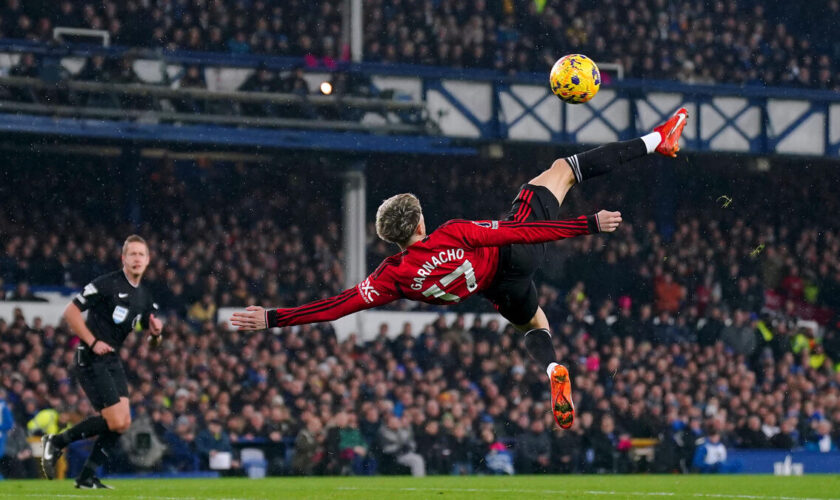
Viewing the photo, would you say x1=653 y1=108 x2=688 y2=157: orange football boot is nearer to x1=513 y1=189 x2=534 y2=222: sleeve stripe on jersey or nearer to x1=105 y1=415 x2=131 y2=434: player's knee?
x1=513 y1=189 x2=534 y2=222: sleeve stripe on jersey

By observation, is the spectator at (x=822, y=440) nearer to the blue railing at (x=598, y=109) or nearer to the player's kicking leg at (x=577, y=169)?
the blue railing at (x=598, y=109)

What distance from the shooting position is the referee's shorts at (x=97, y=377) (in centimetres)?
1106

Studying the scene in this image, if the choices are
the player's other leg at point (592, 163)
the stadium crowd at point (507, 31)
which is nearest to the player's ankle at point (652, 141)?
the player's other leg at point (592, 163)

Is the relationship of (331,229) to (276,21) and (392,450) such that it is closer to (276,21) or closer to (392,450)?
(276,21)

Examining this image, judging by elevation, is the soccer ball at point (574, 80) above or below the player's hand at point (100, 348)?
above

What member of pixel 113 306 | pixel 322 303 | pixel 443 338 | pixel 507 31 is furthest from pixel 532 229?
pixel 507 31

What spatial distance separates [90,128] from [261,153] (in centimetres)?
346

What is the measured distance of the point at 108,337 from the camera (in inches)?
439

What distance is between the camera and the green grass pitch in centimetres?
1075

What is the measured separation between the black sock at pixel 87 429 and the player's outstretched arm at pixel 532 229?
409 cm

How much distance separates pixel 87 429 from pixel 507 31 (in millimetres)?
15622

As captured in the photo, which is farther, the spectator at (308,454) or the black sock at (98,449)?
the spectator at (308,454)

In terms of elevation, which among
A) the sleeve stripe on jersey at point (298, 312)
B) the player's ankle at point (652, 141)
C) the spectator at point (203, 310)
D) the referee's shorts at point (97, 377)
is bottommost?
the referee's shorts at point (97, 377)

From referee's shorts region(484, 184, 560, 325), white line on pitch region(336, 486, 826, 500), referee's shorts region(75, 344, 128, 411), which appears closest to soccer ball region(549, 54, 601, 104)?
referee's shorts region(484, 184, 560, 325)
